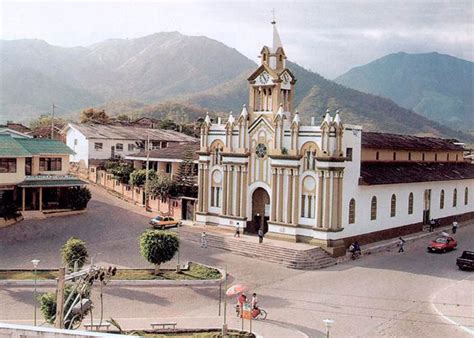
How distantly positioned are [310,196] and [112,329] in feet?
58.5

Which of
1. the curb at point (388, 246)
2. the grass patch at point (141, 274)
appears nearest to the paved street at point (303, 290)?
the curb at point (388, 246)

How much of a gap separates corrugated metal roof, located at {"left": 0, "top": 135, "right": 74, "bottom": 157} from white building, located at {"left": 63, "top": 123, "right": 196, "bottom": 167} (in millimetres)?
14137

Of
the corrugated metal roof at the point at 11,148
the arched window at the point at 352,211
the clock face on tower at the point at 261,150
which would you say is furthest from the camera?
the clock face on tower at the point at 261,150

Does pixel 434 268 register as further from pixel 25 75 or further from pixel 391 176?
pixel 25 75

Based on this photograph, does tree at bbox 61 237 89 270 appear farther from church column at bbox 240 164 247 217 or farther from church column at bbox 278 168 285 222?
church column at bbox 240 164 247 217

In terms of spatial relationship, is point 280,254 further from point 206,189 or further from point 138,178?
point 138,178

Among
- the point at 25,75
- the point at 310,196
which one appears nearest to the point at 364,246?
the point at 310,196

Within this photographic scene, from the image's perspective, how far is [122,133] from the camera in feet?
210

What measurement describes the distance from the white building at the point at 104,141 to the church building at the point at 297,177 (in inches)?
779

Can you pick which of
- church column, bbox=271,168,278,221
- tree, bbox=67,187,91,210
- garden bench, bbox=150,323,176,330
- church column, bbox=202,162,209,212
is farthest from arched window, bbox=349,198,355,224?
tree, bbox=67,187,91,210

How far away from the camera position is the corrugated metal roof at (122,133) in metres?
60.3

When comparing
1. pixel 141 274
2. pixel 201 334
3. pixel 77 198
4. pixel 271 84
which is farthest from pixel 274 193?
pixel 201 334

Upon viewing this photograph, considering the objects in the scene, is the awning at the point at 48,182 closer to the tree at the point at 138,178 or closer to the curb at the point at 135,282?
the tree at the point at 138,178

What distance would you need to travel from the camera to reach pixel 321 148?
35.0 meters
